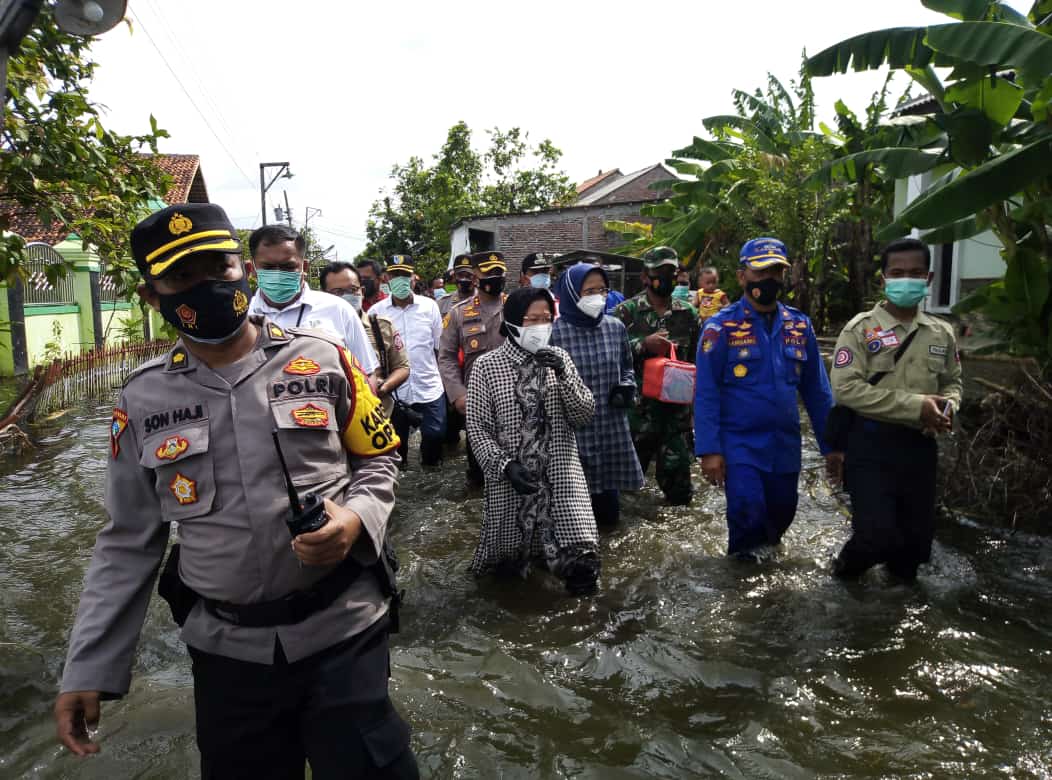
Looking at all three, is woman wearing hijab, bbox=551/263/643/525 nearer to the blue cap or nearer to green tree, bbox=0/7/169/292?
the blue cap

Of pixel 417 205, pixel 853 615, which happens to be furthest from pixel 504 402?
pixel 417 205

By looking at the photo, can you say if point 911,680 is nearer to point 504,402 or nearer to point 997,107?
point 504,402

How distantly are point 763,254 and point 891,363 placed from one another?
0.94 meters

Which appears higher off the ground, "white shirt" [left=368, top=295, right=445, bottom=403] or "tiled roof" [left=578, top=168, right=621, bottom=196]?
"tiled roof" [left=578, top=168, right=621, bottom=196]

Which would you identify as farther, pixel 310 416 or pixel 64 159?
pixel 64 159

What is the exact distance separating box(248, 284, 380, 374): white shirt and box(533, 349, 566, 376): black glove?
1.02 meters

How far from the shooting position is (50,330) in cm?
1638

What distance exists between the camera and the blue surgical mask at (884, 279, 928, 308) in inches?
172

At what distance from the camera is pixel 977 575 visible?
5055 millimetres

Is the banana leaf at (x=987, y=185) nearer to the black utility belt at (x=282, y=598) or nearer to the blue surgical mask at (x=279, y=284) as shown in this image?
the blue surgical mask at (x=279, y=284)

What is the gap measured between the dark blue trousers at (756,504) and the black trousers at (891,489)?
0.46m

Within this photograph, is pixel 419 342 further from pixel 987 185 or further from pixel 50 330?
pixel 50 330

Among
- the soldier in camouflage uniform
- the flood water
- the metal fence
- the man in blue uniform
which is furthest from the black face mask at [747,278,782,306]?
the metal fence

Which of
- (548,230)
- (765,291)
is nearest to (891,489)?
(765,291)
